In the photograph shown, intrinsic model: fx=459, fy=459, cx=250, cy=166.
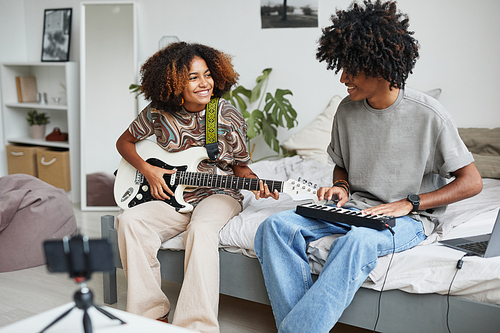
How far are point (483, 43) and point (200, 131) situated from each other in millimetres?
1824

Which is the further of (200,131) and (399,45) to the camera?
(200,131)

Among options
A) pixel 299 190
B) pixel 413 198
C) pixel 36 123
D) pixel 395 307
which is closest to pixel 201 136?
pixel 299 190

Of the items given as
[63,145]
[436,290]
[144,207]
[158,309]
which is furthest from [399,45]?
[63,145]

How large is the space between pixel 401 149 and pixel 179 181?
0.82 metres

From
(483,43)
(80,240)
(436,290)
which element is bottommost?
(436,290)

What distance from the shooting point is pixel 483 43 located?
2.63 metres

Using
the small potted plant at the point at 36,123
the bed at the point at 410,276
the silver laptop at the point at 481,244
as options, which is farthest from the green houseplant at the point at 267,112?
the small potted plant at the point at 36,123

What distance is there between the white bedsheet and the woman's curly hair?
53 centimetres

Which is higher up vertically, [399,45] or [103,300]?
[399,45]

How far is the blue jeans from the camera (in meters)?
1.25

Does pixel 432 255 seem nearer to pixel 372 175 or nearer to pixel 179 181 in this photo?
pixel 372 175

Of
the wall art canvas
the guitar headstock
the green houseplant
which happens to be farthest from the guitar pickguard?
the wall art canvas

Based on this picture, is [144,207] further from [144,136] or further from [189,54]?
[189,54]

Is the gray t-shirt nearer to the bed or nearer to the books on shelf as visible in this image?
the bed
